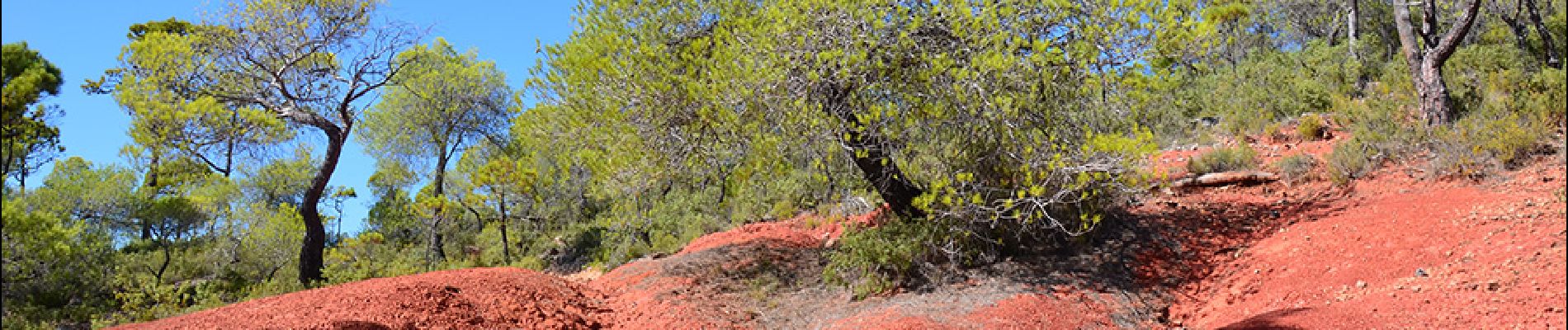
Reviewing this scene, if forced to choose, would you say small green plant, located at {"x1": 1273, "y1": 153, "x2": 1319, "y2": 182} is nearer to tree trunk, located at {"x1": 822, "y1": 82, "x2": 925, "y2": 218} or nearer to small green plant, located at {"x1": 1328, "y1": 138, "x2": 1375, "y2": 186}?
small green plant, located at {"x1": 1328, "y1": 138, "x2": 1375, "y2": 186}

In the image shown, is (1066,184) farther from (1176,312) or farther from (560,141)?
(560,141)

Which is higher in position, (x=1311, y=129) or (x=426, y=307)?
(x=1311, y=129)

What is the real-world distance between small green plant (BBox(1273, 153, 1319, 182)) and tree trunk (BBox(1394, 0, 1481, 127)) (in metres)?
1.52

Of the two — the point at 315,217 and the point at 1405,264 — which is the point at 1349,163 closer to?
the point at 1405,264

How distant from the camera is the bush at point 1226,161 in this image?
35.0 feet

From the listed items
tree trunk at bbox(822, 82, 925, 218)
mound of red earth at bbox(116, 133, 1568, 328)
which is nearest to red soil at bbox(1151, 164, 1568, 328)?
mound of red earth at bbox(116, 133, 1568, 328)

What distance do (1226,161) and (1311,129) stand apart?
1.71 metres

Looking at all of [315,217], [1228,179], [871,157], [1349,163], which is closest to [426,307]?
[871,157]

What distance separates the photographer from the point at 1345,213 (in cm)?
805

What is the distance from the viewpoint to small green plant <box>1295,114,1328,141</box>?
37.4 ft

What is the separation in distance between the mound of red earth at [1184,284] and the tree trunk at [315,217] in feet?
15.0

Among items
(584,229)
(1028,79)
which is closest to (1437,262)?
(1028,79)

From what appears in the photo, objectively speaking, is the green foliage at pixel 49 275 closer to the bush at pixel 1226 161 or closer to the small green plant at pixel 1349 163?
the bush at pixel 1226 161

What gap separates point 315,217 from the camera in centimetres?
1259
